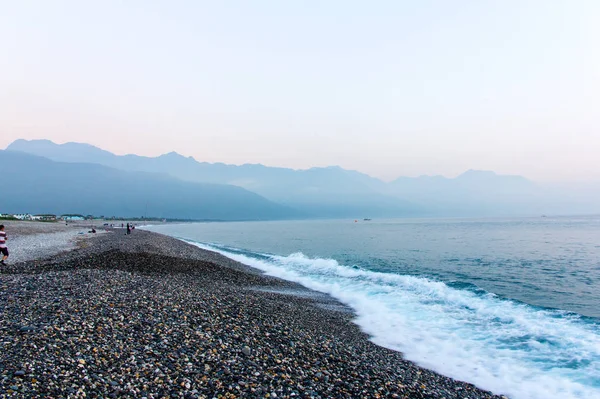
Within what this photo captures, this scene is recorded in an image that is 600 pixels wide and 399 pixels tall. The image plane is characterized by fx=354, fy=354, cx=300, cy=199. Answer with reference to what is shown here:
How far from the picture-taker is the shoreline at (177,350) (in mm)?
7293

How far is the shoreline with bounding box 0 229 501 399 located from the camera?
23.9 ft

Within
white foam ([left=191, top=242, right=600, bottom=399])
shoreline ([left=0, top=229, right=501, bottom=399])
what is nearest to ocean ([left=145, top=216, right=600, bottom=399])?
white foam ([left=191, top=242, right=600, bottom=399])

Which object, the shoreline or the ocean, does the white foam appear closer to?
the ocean

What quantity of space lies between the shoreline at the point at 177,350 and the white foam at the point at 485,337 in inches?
57.0

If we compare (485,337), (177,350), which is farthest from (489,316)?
(177,350)

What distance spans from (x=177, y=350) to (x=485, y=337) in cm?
1310

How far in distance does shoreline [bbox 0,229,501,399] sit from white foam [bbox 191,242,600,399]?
4.75 feet

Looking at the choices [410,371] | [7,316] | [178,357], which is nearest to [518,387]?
[410,371]

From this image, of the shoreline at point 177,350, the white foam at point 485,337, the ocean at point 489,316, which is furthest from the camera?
the ocean at point 489,316

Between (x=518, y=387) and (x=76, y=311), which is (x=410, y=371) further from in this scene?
(x=76, y=311)

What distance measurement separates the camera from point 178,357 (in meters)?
8.68

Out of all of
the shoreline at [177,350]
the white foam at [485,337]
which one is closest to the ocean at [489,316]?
the white foam at [485,337]

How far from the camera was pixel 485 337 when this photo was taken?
608 inches

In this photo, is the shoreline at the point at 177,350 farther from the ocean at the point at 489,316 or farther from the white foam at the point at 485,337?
the ocean at the point at 489,316
